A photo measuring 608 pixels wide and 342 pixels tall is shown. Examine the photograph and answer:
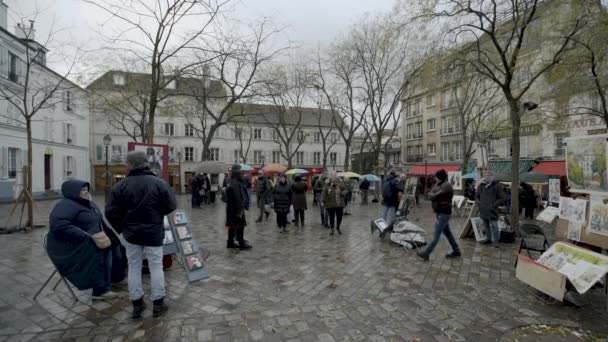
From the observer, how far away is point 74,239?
12.5 feet

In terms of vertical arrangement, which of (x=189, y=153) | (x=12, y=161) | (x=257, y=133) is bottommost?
(x=12, y=161)

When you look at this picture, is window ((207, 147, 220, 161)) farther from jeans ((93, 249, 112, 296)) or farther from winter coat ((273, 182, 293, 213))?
jeans ((93, 249, 112, 296))

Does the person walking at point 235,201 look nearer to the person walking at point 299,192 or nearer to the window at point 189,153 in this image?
the person walking at point 299,192

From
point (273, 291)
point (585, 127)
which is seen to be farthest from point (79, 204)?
point (585, 127)

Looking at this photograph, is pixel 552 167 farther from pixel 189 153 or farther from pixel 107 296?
pixel 189 153

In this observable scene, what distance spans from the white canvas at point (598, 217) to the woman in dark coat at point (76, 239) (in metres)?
6.62

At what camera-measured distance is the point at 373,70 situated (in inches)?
804

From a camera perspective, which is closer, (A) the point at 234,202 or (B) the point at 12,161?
(A) the point at 234,202

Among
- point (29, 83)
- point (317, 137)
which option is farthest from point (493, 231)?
point (317, 137)

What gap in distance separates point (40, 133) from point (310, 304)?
30.3 m

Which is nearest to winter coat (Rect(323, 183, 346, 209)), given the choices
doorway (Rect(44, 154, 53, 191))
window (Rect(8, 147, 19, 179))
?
window (Rect(8, 147, 19, 179))

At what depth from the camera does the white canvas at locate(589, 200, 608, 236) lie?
425cm

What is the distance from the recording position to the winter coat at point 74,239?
12.3ft

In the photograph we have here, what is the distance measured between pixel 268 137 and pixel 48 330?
41.7 metres
